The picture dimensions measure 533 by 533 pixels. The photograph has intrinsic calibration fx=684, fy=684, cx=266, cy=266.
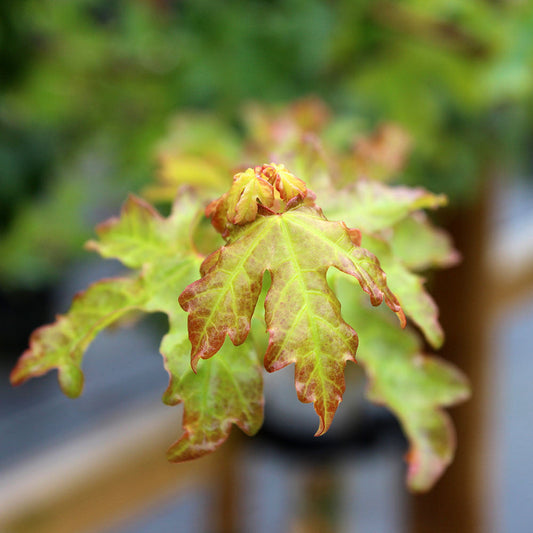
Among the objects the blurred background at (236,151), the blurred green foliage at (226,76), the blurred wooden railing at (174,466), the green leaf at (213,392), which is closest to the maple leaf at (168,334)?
the green leaf at (213,392)

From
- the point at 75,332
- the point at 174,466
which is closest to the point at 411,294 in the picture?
the point at 75,332

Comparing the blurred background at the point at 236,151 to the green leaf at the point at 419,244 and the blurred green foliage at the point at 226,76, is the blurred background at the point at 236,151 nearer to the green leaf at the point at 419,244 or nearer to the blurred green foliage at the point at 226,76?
the blurred green foliage at the point at 226,76

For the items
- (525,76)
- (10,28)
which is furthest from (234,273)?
(10,28)

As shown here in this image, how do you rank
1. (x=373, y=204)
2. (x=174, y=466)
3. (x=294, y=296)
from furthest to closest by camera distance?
(x=174, y=466)
(x=373, y=204)
(x=294, y=296)

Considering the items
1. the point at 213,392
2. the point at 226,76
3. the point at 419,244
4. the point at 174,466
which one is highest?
the point at 226,76

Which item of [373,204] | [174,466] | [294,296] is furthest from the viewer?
[174,466]

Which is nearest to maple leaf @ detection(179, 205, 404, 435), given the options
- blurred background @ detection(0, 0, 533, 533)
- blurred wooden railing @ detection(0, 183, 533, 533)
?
blurred background @ detection(0, 0, 533, 533)

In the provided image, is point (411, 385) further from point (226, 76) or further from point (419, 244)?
point (226, 76)
